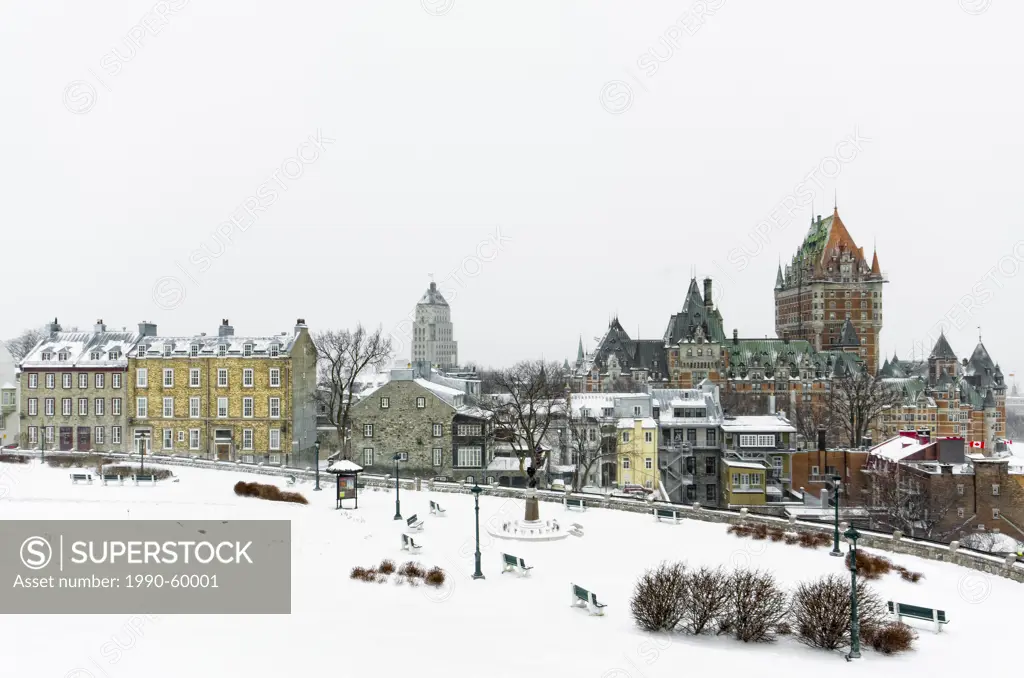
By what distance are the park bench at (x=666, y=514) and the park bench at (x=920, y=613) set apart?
12.7 metres

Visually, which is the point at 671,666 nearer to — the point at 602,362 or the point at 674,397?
the point at 674,397

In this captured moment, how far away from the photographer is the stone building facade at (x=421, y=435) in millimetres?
52812

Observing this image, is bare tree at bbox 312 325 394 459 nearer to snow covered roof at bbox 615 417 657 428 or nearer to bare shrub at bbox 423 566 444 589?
snow covered roof at bbox 615 417 657 428

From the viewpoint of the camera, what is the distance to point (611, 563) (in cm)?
2547

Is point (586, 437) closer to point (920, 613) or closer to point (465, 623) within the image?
point (920, 613)

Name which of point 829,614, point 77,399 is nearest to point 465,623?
point 829,614

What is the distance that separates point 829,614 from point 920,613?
324 centimetres

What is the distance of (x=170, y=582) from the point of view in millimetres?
19922

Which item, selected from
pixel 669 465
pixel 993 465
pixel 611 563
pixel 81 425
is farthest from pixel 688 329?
pixel 611 563

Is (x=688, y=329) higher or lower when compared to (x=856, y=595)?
higher

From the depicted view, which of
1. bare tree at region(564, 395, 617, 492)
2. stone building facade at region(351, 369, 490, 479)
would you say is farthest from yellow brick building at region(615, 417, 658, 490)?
stone building facade at region(351, 369, 490, 479)

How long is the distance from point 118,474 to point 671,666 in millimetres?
32118
